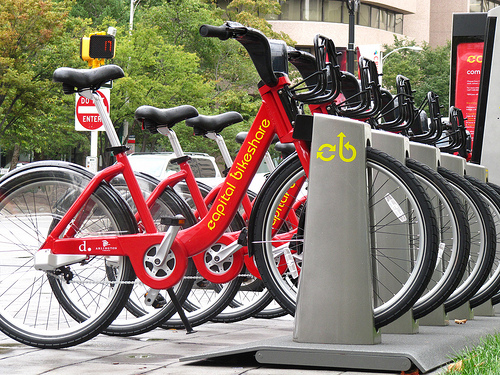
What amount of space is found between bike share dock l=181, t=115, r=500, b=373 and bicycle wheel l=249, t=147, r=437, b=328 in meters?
0.12

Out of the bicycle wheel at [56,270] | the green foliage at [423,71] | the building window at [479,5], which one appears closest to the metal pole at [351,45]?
the bicycle wheel at [56,270]

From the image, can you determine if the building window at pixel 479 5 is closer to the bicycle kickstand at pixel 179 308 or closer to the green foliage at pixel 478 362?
the bicycle kickstand at pixel 179 308

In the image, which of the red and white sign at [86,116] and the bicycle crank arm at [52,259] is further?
the red and white sign at [86,116]

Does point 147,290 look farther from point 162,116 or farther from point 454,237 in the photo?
point 454,237

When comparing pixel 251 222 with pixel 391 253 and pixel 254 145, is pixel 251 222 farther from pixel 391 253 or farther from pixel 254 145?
pixel 391 253

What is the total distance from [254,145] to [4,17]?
19.7 m

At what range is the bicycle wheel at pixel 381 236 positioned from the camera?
4164 millimetres

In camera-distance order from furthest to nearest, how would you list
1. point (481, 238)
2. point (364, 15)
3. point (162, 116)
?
point (364, 15) → point (162, 116) → point (481, 238)

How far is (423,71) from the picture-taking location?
45688 millimetres

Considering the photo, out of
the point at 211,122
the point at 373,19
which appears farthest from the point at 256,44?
the point at 373,19

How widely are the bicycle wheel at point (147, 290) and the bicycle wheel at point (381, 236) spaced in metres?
0.70

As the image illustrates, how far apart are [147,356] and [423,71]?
140 ft

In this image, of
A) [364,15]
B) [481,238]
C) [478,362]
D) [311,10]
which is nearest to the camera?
[478,362]

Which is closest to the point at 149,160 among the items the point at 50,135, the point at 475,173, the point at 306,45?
the point at 475,173
